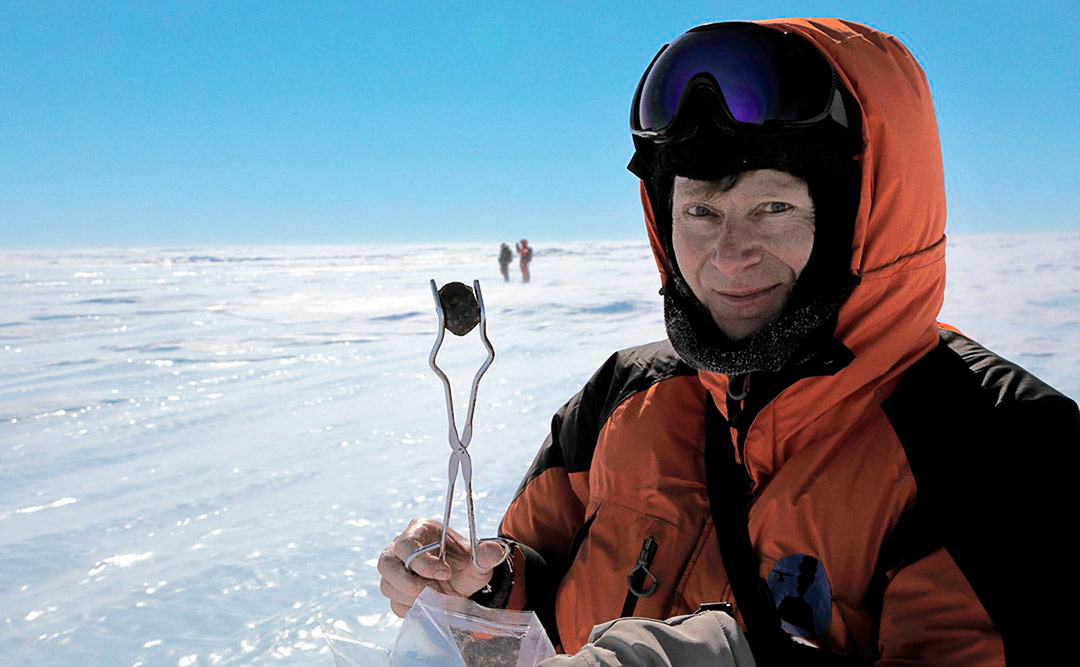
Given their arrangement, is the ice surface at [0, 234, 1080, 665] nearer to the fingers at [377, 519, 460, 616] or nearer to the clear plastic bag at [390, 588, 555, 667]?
the fingers at [377, 519, 460, 616]

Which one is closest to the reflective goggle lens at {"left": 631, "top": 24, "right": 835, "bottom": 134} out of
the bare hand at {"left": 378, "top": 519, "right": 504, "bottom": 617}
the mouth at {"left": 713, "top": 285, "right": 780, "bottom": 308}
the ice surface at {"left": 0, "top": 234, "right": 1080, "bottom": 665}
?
the mouth at {"left": 713, "top": 285, "right": 780, "bottom": 308}

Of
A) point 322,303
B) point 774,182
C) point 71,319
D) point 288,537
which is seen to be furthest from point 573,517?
point 322,303

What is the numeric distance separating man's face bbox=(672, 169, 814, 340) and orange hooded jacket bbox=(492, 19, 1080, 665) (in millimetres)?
99

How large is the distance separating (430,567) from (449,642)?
0.27 m

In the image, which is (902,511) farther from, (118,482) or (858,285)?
(118,482)

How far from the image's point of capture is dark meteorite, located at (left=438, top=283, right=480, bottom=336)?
2.98 ft

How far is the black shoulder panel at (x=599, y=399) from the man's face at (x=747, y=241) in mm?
248

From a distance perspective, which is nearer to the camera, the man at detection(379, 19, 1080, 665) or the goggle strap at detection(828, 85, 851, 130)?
the man at detection(379, 19, 1080, 665)

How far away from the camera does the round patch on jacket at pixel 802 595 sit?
3.38ft

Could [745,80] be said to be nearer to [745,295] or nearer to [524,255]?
[745,295]

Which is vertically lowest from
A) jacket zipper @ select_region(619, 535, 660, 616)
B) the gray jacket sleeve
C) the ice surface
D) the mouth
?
the ice surface

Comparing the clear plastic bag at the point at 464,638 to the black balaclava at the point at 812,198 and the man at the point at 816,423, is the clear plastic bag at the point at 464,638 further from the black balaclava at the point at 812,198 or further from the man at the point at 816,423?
the black balaclava at the point at 812,198

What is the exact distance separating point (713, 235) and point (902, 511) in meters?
0.53

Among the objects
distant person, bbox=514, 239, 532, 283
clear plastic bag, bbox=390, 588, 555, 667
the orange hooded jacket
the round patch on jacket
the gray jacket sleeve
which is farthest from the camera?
distant person, bbox=514, 239, 532, 283
